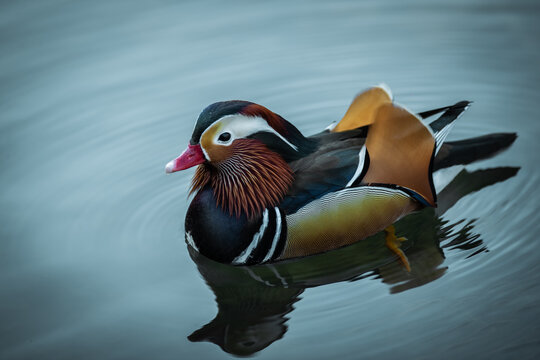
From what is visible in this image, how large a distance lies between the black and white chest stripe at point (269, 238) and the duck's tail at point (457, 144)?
1.23 meters

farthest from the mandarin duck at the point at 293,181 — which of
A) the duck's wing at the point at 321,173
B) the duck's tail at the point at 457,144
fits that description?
the duck's tail at the point at 457,144

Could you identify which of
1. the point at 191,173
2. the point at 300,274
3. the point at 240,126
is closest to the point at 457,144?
the point at 300,274

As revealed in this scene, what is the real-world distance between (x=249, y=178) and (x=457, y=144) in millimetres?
1548

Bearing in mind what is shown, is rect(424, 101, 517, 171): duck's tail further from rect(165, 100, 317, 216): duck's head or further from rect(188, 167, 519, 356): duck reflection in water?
rect(165, 100, 317, 216): duck's head

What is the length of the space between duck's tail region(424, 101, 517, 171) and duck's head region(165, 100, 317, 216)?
3.06 feet

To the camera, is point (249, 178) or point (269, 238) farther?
point (249, 178)

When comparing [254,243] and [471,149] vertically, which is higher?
[254,243]

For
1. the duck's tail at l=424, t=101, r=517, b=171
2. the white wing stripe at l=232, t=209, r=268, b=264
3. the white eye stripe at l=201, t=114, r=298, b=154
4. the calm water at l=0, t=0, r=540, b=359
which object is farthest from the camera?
the duck's tail at l=424, t=101, r=517, b=171

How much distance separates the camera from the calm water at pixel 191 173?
13.1 feet

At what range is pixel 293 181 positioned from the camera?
436 cm

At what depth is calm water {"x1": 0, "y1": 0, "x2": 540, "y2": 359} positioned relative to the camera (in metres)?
3.99

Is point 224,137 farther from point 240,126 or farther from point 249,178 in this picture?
point 249,178

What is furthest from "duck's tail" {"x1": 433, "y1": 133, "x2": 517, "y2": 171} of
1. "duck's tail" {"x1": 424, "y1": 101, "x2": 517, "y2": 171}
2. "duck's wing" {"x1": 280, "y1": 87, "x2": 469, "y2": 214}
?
"duck's wing" {"x1": 280, "y1": 87, "x2": 469, "y2": 214}

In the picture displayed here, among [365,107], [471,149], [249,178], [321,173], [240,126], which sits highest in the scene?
[240,126]
